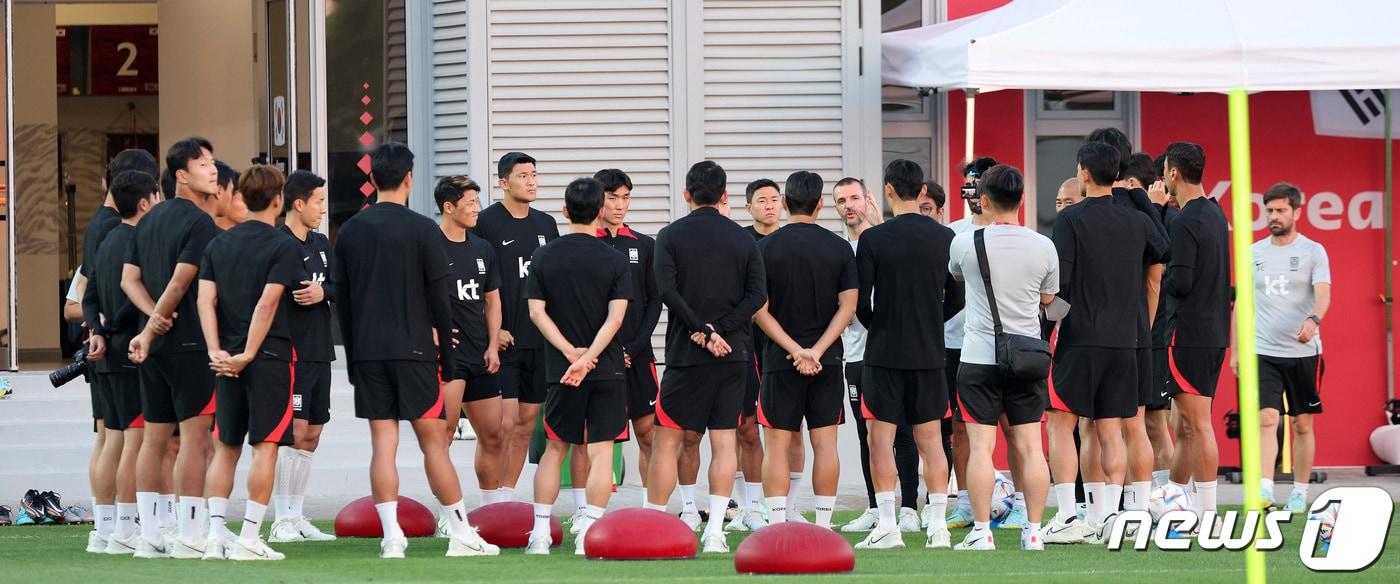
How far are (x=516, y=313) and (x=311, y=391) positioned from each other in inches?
49.7

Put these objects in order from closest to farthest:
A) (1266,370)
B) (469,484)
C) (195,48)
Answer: (1266,370)
(469,484)
(195,48)

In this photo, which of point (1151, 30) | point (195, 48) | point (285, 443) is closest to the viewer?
point (285, 443)

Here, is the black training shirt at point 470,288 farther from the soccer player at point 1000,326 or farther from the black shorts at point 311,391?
the soccer player at point 1000,326

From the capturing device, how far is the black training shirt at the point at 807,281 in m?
8.66

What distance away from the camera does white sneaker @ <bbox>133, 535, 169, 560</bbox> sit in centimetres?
838

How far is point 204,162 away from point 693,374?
2.40 meters

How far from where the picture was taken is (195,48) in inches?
606

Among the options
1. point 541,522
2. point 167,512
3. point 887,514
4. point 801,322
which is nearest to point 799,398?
point 801,322

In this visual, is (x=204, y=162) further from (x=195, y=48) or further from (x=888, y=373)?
(x=195, y=48)

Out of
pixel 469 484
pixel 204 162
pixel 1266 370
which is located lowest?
pixel 469 484

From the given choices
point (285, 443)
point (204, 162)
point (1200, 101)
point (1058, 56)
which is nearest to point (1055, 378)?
point (1058, 56)

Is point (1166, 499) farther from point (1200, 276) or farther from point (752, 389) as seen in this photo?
point (752, 389)

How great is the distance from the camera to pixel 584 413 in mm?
8297

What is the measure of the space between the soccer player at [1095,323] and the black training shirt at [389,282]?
9.25 ft
